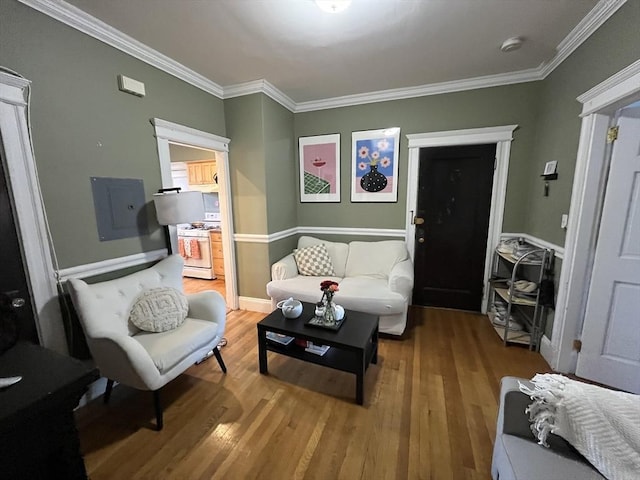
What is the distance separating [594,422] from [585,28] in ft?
8.17

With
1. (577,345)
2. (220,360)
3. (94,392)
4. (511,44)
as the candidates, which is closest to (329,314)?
(220,360)

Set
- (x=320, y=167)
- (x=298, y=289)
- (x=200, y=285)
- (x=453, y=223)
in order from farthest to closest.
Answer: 1. (x=200, y=285)
2. (x=320, y=167)
3. (x=453, y=223)
4. (x=298, y=289)

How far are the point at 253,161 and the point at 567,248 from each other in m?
2.98

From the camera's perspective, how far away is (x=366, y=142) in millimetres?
3316

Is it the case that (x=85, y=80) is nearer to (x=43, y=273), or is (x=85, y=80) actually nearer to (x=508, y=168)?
(x=43, y=273)

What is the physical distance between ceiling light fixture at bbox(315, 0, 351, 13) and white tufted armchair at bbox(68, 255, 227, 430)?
7.03ft

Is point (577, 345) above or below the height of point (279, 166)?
below

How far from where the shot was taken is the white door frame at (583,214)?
175 cm

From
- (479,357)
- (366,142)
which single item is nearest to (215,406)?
(479,357)

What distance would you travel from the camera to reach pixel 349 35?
2033mm

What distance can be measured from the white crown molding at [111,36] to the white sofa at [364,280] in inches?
82.2

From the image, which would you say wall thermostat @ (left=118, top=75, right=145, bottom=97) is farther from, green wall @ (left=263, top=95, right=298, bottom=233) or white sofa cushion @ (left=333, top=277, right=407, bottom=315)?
white sofa cushion @ (left=333, top=277, right=407, bottom=315)

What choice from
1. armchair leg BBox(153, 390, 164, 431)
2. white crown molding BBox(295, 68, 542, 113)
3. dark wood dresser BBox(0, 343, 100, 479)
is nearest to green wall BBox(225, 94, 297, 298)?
white crown molding BBox(295, 68, 542, 113)

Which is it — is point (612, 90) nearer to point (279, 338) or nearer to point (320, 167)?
point (320, 167)
